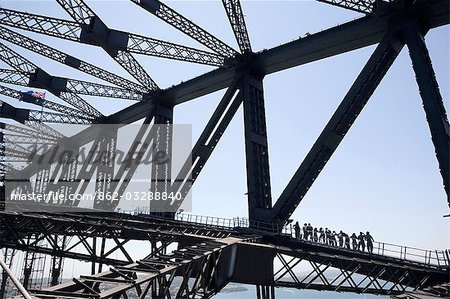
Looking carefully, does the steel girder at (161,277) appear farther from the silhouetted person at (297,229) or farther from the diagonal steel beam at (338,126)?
the silhouetted person at (297,229)

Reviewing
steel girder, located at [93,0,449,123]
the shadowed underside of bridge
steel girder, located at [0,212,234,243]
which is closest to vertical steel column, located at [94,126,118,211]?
the shadowed underside of bridge

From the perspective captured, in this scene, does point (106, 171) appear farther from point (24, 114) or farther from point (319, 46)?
point (319, 46)

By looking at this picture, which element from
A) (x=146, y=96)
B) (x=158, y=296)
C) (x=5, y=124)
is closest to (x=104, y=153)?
(x=146, y=96)

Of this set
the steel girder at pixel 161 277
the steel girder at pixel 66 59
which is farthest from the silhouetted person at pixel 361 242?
the steel girder at pixel 66 59

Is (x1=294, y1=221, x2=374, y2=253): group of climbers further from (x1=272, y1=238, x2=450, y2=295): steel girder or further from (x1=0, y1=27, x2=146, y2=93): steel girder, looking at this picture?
(x1=0, y1=27, x2=146, y2=93): steel girder

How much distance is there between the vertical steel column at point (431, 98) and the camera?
15305 mm

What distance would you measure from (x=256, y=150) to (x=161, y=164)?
34.6ft

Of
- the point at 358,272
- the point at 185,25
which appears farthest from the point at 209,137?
the point at 358,272

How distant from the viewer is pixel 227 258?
44.5ft

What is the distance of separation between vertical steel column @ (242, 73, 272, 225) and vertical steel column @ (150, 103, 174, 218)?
9106mm

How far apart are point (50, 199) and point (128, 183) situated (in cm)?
1466

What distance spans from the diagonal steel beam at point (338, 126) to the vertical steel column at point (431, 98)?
1229mm

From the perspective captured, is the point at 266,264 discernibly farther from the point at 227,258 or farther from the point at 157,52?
the point at 157,52

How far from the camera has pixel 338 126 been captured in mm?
19047
